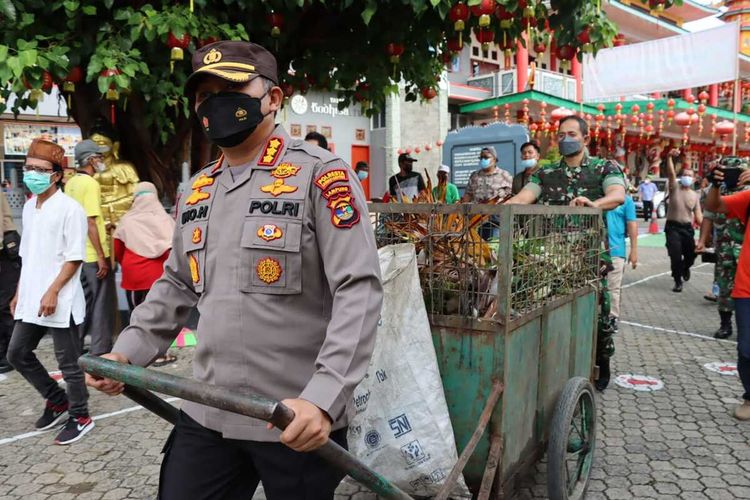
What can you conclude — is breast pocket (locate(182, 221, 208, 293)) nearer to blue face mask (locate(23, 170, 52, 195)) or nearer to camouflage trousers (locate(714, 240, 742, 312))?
blue face mask (locate(23, 170, 52, 195))

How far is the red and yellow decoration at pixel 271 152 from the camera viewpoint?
176cm

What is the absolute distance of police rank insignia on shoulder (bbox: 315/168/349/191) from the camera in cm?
167

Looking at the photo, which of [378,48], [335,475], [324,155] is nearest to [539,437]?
[335,475]

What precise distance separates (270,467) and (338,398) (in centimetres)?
38

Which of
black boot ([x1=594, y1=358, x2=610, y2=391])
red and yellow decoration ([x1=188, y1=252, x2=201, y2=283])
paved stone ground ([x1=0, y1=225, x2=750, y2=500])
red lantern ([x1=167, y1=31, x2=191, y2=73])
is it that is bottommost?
paved stone ground ([x1=0, y1=225, x2=750, y2=500])

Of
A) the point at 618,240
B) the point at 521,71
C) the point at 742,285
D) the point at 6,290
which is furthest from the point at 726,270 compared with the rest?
the point at 521,71

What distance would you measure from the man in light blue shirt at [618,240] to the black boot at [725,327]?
107 centimetres

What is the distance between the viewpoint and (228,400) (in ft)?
4.29

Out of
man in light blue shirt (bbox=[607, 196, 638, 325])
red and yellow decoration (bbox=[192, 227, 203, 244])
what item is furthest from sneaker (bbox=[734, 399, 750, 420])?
red and yellow decoration (bbox=[192, 227, 203, 244])

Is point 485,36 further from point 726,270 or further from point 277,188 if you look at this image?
point 277,188

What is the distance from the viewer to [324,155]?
176 cm

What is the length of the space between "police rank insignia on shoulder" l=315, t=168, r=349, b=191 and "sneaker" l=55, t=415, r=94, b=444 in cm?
319

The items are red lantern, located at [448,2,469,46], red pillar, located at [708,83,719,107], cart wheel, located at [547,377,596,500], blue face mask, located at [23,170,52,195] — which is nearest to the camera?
cart wheel, located at [547,377,596,500]

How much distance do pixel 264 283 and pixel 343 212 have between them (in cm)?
29
